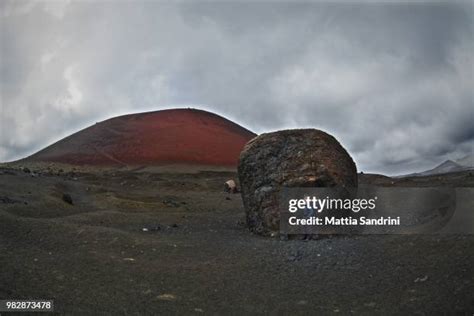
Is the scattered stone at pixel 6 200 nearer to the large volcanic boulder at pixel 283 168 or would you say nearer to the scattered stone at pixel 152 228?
the scattered stone at pixel 152 228

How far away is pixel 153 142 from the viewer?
161 feet

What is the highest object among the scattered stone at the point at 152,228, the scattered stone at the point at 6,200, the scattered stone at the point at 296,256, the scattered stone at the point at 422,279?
the scattered stone at the point at 6,200

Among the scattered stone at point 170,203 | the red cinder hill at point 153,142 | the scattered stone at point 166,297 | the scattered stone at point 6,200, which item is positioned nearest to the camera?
the scattered stone at point 166,297

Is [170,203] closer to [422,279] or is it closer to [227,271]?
[227,271]

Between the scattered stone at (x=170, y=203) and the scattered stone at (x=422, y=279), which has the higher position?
the scattered stone at (x=170, y=203)

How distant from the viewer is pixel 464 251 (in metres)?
6.62

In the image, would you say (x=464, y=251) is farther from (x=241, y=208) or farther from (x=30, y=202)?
(x=30, y=202)

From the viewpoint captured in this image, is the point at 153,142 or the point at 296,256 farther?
the point at 153,142

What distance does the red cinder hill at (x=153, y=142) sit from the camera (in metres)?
46.3

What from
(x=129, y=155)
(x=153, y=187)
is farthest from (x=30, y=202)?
(x=129, y=155)

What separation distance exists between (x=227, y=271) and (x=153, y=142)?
4285 centimetres

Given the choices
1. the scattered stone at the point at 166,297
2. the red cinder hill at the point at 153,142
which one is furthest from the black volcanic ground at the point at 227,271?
the red cinder hill at the point at 153,142

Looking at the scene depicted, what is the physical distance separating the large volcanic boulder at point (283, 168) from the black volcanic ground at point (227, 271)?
0.75 meters

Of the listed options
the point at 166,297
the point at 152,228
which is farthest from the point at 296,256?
the point at 152,228
